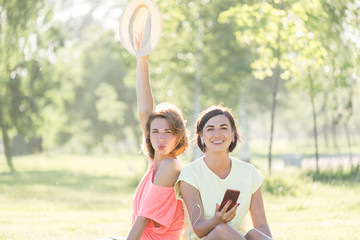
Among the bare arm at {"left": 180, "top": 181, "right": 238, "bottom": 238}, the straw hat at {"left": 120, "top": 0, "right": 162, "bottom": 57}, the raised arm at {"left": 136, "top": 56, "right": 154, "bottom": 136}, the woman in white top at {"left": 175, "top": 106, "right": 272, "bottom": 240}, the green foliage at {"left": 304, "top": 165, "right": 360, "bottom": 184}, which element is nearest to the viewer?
the bare arm at {"left": 180, "top": 181, "right": 238, "bottom": 238}

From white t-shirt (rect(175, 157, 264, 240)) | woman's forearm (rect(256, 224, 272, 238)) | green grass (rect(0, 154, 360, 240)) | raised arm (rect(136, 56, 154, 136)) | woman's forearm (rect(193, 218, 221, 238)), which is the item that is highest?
raised arm (rect(136, 56, 154, 136))

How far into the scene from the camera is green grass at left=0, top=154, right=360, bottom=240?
20.2 ft

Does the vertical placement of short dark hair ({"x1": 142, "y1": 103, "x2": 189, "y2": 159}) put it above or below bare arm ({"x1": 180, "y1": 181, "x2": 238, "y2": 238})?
above

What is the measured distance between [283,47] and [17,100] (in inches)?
341

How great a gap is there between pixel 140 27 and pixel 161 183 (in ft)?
5.20

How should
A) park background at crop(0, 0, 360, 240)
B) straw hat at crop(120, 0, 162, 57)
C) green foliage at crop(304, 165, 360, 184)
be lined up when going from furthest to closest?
green foliage at crop(304, 165, 360, 184) < park background at crop(0, 0, 360, 240) < straw hat at crop(120, 0, 162, 57)

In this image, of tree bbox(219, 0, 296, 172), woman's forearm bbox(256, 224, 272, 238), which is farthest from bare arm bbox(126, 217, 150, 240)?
tree bbox(219, 0, 296, 172)

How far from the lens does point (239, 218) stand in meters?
3.85

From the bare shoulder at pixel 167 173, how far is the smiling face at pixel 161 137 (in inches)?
3.9

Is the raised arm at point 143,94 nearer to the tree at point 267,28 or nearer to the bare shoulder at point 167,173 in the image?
the bare shoulder at point 167,173

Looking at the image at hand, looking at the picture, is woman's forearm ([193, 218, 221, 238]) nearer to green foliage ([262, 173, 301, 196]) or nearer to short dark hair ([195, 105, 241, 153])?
short dark hair ([195, 105, 241, 153])

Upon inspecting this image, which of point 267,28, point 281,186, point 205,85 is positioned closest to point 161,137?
point 281,186

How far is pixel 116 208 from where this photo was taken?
8961 millimetres

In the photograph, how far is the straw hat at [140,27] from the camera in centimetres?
471
